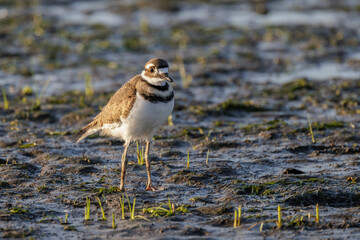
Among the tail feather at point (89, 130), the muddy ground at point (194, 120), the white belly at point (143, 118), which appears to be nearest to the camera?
the muddy ground at point (194, 120)

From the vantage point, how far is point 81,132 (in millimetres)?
8586

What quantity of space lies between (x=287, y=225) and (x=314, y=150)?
120 inches

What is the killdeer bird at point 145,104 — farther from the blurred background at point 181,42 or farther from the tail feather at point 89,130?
the blurred background at point 181,42

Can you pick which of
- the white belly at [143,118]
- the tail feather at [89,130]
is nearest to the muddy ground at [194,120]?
the tail feather at [89,130]

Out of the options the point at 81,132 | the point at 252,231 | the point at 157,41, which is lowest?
the point at 252,231

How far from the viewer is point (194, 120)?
36.8ft

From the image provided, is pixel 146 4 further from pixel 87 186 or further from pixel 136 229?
pixel 136 229

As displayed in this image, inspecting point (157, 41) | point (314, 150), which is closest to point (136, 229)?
point (314, 150)

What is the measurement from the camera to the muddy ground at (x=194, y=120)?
22.3 feet

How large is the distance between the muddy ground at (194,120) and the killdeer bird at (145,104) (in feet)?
2.48

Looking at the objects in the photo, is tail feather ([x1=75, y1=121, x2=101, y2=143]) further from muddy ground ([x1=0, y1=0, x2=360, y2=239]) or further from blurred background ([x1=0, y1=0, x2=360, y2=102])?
blurred background ([x1=0, y1=0, x2=360, y2=102])

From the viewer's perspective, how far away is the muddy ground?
6.81m

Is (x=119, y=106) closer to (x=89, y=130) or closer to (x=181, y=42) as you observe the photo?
(x=89, y=130)

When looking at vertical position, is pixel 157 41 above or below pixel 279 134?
above
